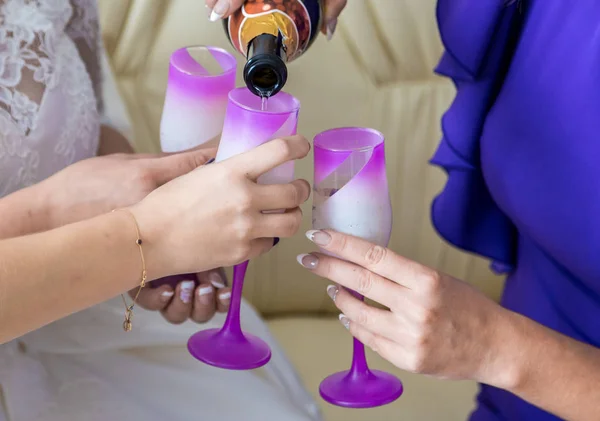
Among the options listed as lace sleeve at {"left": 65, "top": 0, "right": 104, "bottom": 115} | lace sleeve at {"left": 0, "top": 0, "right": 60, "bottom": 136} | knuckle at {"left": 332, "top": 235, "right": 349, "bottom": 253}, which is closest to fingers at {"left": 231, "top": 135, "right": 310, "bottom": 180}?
knuckle at {"left": 332, "top": 235, "right": 349, "bottom": 253}

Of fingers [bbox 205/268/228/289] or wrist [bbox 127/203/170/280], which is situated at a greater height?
wrist [bbox 127/203/170/280]

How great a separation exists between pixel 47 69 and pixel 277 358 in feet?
1.88

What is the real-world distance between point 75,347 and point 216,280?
0.77 ft

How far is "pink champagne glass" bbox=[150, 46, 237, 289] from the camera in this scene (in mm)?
1003

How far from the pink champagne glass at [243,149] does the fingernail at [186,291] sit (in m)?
0.06

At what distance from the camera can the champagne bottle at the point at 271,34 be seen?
0.81m

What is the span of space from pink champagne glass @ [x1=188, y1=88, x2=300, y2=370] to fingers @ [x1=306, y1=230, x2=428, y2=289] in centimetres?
10

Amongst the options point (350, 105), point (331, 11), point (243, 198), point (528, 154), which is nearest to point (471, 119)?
point (528, 154)

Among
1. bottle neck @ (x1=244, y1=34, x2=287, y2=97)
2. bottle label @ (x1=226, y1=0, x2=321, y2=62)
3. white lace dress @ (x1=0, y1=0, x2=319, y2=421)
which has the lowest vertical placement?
white lace dress @ (x1=0, y1=0, x2=319, y2=421)

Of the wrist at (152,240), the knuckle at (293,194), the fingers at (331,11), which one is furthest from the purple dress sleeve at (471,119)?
the wrist at (152,240)

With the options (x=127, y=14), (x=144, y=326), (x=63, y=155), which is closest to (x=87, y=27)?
(x=127, y=14)

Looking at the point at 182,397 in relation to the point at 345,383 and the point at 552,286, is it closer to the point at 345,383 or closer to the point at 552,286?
the point at 345,383

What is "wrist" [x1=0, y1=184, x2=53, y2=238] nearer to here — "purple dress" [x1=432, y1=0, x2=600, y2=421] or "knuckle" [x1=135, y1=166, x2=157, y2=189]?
"knuckle" [x1=135, y1=166, x2=157, y2=189]

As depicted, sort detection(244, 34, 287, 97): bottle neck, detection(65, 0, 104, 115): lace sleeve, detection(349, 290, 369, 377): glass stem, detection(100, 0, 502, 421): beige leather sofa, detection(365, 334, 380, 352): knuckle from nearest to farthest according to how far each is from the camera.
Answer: detection(244, 34, 287, 97): bottle neck, detection(365, 334, 380, 352): knuckle, detection(349, 290, 369, 377): glass stem, detection(65, 0, 104, 115): lace sleeve, detection(100, 0, 502, 421): beige leather sofa
